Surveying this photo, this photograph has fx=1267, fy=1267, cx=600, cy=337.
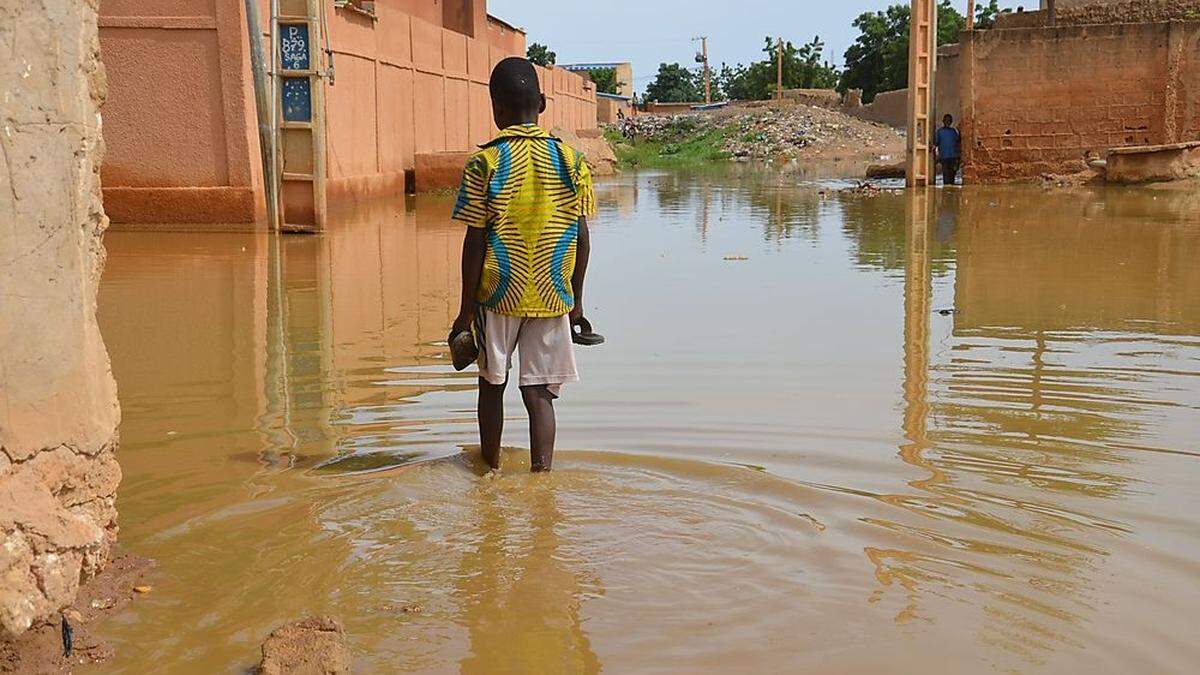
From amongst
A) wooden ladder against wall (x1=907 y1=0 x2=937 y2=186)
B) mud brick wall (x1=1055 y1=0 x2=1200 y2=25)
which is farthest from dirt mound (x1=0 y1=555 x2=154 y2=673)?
mud brick wall (x1=1055 y1=0 x2=1200 y2=25)

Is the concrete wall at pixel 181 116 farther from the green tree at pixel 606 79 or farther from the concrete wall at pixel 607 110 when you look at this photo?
the green tree at pixel 606 79

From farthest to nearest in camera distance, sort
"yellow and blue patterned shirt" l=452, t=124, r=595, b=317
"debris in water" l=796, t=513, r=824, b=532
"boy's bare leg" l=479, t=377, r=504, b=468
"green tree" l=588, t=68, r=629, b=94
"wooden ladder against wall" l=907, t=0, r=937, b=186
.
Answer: "green tree" l=588, t=68, r=629, b=94
"wooden ladder against wall" l=907, t=0, r=937, b=186
"boy's bare leg" l=479, t=377, r=504, b=468
"yellow and blue patterned shirt" l=452, t=124, r=595, b=317
"debris in water" l=796, t=513, r=824, b=532

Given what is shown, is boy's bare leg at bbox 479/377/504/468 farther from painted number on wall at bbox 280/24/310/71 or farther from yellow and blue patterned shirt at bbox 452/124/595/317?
painted number on wall at bbox 280/24/310/71

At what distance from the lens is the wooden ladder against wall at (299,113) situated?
11.9 m

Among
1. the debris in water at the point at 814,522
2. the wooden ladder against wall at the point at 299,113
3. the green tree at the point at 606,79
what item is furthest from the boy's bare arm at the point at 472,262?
the green tree at the point at 606,79

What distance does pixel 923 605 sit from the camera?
10.3 feet

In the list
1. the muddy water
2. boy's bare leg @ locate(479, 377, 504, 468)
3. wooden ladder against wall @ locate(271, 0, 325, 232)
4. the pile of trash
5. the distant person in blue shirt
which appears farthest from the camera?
the pile of trash

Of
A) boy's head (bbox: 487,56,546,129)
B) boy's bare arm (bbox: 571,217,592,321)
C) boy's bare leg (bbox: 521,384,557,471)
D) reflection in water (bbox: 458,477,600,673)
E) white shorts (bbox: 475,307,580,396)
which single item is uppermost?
boy's head (bbox: 487,56,546,129)

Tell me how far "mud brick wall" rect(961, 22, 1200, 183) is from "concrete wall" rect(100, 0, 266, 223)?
1267 cm

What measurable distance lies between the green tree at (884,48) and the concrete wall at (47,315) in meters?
52.2

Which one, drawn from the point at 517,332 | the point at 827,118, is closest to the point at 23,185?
the point at 517,332

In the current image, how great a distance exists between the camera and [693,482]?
4219mm

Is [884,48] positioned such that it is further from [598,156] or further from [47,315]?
[47,315]

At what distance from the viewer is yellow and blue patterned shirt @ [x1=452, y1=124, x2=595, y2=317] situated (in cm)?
401
